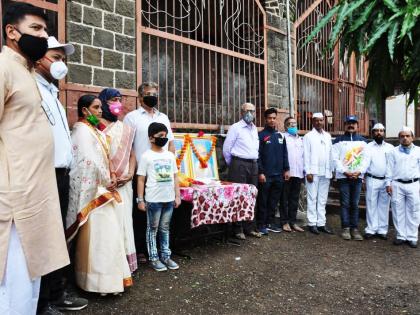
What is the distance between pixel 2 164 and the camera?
2.01 metres

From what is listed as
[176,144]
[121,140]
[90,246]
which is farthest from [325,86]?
[90,246]

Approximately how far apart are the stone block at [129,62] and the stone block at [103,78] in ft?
0.87

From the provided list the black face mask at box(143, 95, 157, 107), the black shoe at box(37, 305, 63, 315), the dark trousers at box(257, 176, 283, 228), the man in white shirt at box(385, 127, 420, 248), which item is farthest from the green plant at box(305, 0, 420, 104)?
the man in white shirt at box(385, 127, 420, 248)

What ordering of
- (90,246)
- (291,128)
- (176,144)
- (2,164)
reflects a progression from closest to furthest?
1. (2,164)
2. (90,246)
3. (176,144)
4. (291,128)

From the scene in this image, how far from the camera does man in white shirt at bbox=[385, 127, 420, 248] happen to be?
6207mm

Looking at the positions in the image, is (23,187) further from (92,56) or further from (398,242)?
(398,242)

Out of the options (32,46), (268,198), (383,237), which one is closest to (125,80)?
(268,198)

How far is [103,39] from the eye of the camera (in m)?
5.05

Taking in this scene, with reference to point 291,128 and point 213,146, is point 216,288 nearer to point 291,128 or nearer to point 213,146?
point 213,146

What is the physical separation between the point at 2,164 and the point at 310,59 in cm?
841

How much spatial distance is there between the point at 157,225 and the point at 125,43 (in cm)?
238

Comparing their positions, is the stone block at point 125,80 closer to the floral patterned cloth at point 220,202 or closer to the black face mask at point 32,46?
the floral patterned cloth at point 220,202

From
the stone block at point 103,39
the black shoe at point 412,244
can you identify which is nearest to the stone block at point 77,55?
the stone block at point 103,39

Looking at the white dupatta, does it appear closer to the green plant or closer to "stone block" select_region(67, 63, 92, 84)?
"stone block" select_region(67, 63, 92, 84)
